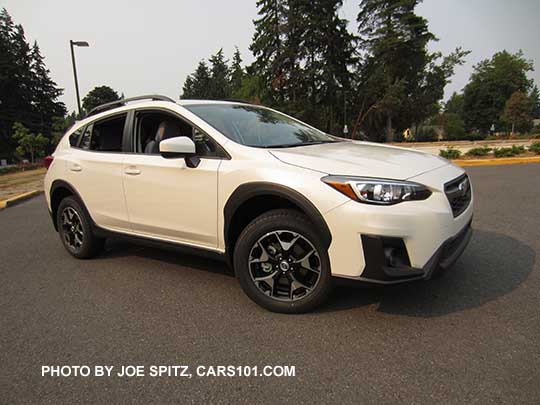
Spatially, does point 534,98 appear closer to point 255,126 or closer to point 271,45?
point 271,45

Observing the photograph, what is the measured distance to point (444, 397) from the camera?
1783 millimetres

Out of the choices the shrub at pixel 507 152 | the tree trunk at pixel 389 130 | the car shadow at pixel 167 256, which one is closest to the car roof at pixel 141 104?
the car shadow at pixel 167 256

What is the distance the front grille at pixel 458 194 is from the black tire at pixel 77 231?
3376 millimetres

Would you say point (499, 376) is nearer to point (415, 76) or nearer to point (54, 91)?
point (415, 76)

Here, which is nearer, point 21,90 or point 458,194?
point 458,194

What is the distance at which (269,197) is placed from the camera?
2.65m

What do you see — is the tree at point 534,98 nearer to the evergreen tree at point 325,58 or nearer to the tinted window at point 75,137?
the evergreen tree at point 325,58

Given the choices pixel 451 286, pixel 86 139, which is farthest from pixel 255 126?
pixel 451 286

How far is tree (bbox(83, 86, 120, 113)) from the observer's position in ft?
240

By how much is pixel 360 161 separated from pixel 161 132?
1.86 meters

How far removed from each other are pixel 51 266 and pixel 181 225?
1.88 meters

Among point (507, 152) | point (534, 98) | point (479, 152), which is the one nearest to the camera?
point (507, 152)

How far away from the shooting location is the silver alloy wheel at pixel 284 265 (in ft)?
8.23

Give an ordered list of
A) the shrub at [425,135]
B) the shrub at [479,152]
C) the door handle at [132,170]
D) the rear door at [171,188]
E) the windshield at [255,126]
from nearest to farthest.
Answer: the rear door at [171,188] < the windshield at [255,126] < the door handle at [132,170] < the shrub at [479,152] < the shrub at [425,135]
